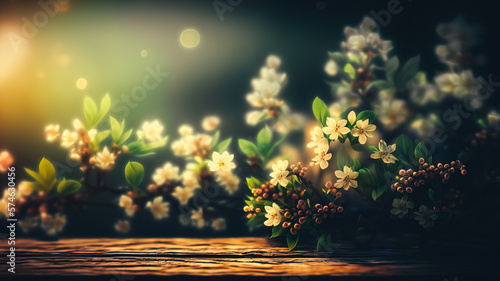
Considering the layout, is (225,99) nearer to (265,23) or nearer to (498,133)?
(265,23)

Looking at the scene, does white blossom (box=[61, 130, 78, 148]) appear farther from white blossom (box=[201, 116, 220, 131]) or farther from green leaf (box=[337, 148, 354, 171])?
green leaf (box=[337, 148, 354, 171])

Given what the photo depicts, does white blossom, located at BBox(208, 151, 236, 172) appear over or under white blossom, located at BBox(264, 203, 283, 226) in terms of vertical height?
over

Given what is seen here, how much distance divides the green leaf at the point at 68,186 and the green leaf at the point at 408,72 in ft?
3.51

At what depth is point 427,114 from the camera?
117cm

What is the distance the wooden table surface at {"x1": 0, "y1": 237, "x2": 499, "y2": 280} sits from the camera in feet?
2.73

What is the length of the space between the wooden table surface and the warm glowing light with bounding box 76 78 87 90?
55 centimetres

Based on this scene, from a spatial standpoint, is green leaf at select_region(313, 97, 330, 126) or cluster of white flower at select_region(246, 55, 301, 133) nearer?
green leaf at select_region(313, 97, 330, 126)

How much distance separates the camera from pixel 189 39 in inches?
→ 49.9

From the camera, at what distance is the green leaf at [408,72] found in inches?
43.6

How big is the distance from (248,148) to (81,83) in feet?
2.23

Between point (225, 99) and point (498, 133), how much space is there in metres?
0.88

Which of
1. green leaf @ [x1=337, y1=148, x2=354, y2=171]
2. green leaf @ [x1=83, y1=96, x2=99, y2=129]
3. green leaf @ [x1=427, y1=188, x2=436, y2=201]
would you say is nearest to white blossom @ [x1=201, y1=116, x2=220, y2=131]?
green leaf @ [x1=83, y1=96, x2=99, y2=129]

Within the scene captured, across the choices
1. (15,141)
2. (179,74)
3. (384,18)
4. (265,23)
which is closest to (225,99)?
(179,74)

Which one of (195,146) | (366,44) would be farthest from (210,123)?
(366,44)
